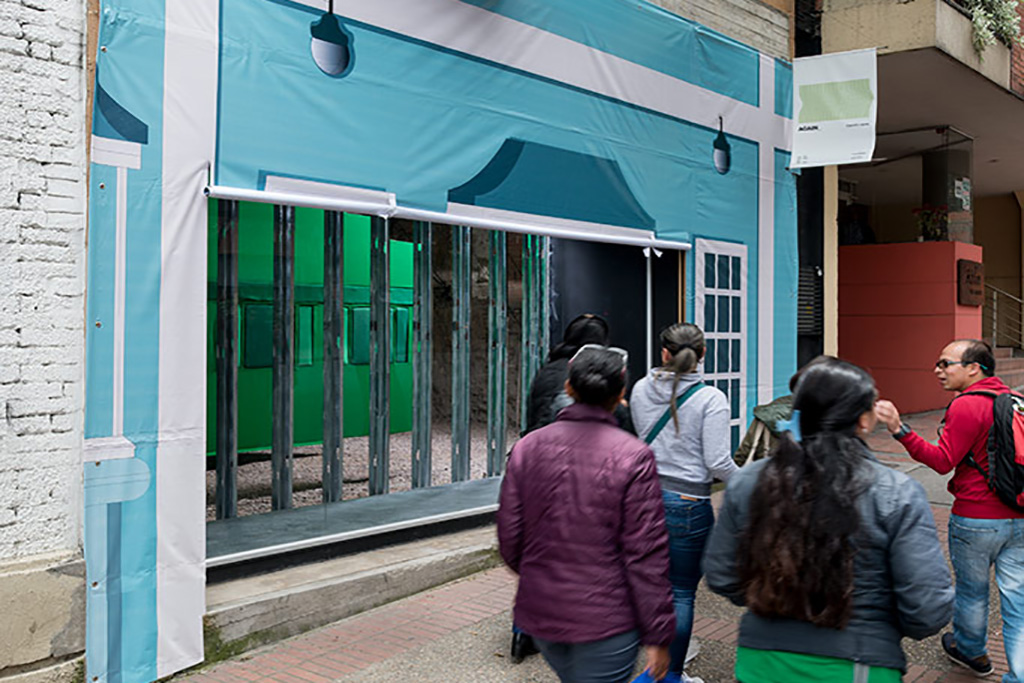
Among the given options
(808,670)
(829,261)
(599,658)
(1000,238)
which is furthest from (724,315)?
(1000,238)

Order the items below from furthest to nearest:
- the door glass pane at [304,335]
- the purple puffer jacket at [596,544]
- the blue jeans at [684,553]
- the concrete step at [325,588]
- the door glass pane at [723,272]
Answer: the door glass pane at [723,272] → the door glass pane at [304,335] → the concrete step at [325,588] → the blue jeans at [684,553] → the purple puffer jacket at [596,544]

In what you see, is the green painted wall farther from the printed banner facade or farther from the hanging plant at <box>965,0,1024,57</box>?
the hanging plant at <box>965,0,1024,57</box>

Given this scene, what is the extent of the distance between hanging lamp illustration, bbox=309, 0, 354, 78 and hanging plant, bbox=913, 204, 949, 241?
12.5 meters

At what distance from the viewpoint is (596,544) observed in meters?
2.76

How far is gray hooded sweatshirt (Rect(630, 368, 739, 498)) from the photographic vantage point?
402cm

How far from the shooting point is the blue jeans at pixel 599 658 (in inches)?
109

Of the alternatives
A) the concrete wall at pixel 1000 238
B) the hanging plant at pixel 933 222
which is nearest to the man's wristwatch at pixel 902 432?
the hanging plant at pixel 933 222

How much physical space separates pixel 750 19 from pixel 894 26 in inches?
80.5

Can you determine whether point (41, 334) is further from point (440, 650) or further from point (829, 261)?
point (829, 261)

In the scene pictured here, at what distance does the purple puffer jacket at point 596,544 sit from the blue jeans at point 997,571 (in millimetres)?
2218

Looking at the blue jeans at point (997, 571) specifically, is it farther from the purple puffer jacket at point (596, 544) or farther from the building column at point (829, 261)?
the building column at point (829, 261)

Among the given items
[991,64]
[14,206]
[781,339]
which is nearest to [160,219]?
[14,206]

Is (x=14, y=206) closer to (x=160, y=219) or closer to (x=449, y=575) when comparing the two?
(x=160, y=219)

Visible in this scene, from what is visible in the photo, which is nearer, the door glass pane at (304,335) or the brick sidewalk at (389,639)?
the brick sidewalk at (389,639)
